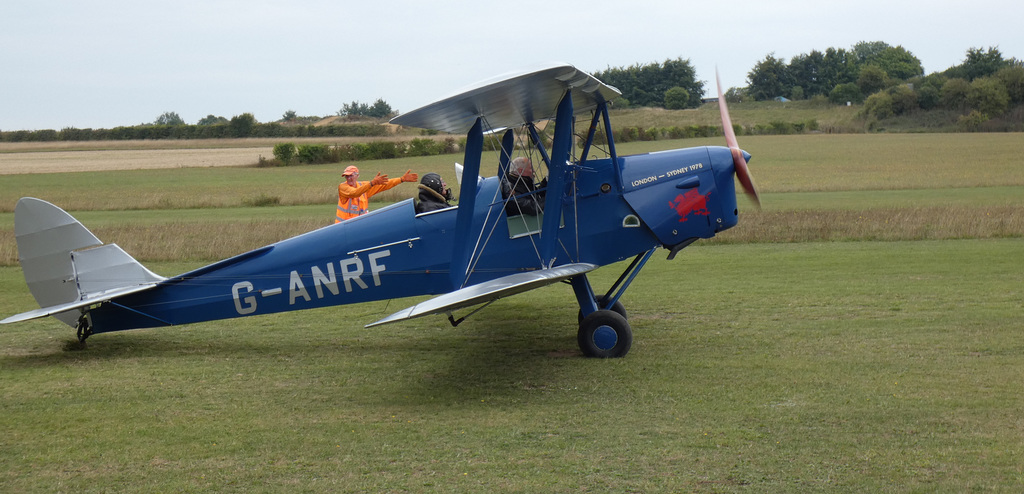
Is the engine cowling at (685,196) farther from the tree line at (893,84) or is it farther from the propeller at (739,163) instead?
the tree line at (893,84)

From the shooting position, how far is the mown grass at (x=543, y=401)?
4984 mm

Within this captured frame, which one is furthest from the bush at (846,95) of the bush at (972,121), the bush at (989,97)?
the bush at (972,121)

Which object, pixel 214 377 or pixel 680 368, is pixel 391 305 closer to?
pixel 214 377

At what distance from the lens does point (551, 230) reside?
300 inches

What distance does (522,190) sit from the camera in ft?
27.2

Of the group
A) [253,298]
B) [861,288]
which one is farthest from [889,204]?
[253,298]

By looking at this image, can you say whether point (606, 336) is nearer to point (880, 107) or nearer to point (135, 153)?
point (135, 153)

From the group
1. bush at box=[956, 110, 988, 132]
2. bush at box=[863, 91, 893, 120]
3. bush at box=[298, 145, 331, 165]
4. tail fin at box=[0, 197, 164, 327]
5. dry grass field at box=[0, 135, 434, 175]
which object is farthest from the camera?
bush at box=[863, 91, 893, 120]

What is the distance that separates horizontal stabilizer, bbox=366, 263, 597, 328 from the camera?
19.6 feet

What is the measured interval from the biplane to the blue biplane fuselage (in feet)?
0.03

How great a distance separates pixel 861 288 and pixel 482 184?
5724mm

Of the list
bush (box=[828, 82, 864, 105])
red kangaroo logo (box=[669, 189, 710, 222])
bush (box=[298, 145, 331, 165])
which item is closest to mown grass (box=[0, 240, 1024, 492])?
red kangaroo logo (box=[669, 189, 710, 222])

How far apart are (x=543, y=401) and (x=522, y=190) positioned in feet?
8.23

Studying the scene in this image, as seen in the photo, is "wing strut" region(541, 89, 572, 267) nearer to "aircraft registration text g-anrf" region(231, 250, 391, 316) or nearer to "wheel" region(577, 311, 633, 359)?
"wheel" region(577, 311, 633, 359)
